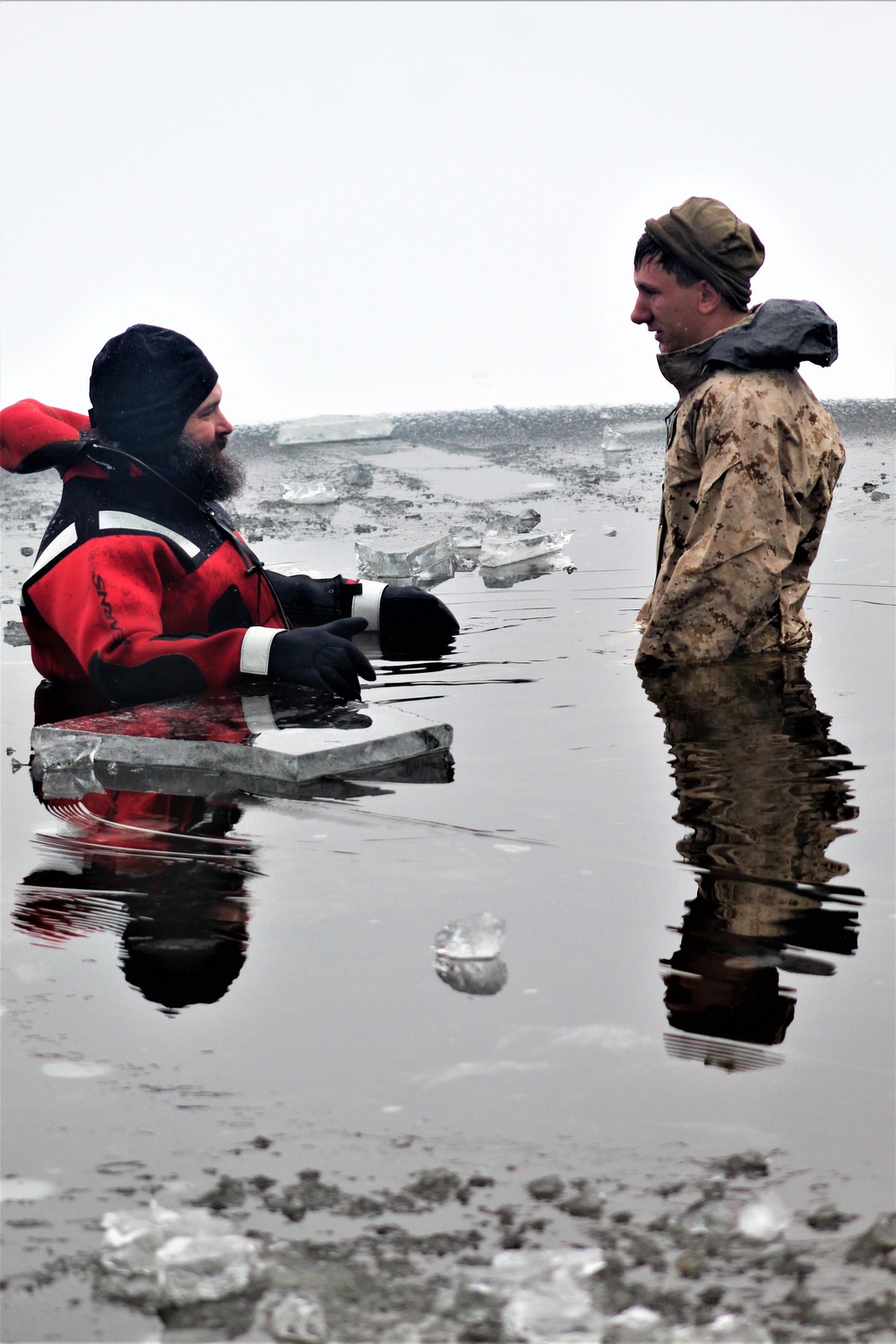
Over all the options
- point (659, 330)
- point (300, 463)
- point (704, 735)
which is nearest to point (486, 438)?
point (300, 463)

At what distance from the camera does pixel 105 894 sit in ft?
8.27

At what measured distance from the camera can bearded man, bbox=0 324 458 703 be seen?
376 cm

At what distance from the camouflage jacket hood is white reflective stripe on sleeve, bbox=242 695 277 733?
6.11 feet

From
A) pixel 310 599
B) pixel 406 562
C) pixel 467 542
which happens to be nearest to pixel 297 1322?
pixel 310 599

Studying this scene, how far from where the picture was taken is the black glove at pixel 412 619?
17.0ft

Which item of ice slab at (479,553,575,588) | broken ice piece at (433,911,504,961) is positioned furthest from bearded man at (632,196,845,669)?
ice slab at (479,553,575,588)

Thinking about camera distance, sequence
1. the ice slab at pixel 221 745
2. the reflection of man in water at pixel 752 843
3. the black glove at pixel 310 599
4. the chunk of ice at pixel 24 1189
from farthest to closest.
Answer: the black glove at pixel 310 599 < the ice slab at pixel 221 745 < the reflection of man in water at pixel 752 843 < the chunk of ice at pixel 24 1189

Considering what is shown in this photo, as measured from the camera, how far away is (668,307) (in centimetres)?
450

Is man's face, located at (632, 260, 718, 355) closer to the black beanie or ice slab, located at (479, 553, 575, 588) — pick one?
the black beanie

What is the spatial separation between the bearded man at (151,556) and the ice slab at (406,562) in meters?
2.69

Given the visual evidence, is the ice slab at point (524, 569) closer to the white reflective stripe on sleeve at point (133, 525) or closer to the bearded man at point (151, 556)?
the bearded man at point (151, 556)

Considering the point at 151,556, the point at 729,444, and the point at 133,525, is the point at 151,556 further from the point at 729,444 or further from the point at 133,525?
the point at 729,444

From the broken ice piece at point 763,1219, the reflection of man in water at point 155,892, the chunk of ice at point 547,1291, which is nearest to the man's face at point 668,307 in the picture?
the reflection of man in water at point 155,892

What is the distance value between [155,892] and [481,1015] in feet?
2.74
